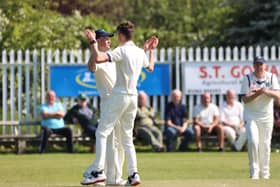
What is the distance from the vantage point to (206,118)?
82.7 ft

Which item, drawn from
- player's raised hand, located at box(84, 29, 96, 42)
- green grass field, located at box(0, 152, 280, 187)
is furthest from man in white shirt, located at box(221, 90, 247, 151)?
player's raised hand, located at box(84, 29, 96, 42)

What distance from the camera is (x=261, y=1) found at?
1320 inches

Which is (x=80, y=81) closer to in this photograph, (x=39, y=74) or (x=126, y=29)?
(x=39, y=74)

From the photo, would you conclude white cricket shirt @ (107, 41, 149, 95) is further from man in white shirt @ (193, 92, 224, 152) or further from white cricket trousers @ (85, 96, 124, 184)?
man in white shirt @ (193, 92, 224, 152)

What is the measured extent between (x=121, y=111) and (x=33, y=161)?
7.90 metres

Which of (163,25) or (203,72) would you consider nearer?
(203,72)

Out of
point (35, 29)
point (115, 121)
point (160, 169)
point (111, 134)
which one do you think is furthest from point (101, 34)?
point (35, 29)

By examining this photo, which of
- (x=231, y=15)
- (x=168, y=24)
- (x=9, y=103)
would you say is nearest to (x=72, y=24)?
(x=231, y=15)

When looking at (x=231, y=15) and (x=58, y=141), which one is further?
(x=231, y=15)

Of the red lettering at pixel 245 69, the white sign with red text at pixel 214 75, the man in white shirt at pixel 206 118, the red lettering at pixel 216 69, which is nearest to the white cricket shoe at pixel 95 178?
the man in white shirt at pixel 206 118

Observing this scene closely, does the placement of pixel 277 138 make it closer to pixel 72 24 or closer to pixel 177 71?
pixel 177 71

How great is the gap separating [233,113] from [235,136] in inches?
22.7

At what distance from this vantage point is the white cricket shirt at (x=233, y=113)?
2516 cm

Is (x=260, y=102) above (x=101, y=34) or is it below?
below
